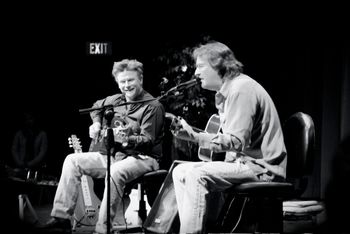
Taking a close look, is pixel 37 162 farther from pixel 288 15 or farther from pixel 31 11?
pixel 288 15

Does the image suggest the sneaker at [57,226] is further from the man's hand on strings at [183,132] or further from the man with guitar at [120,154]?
the man's hand on strings at [183,132]

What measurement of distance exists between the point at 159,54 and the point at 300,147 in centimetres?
413

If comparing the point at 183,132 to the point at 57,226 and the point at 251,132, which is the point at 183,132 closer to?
the point at 251,132

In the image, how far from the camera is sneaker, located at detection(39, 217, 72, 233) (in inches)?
137

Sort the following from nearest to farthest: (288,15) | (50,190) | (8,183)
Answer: (8,183)
(288,15)
(50,190)

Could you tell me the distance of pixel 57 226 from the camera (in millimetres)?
Answer: 3559

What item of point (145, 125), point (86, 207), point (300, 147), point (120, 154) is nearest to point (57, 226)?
point (86, 207)

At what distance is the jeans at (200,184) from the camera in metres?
2.80

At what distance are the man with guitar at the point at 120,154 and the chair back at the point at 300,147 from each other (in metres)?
1.05

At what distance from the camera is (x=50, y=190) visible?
22.5 feet

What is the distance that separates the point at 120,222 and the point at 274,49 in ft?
11.5

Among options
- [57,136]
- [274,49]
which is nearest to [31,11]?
[57,136]

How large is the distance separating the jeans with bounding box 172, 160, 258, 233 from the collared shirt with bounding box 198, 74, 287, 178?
101 millimetres

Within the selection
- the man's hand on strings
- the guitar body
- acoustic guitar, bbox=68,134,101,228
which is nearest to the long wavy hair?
the man's hand on strings
